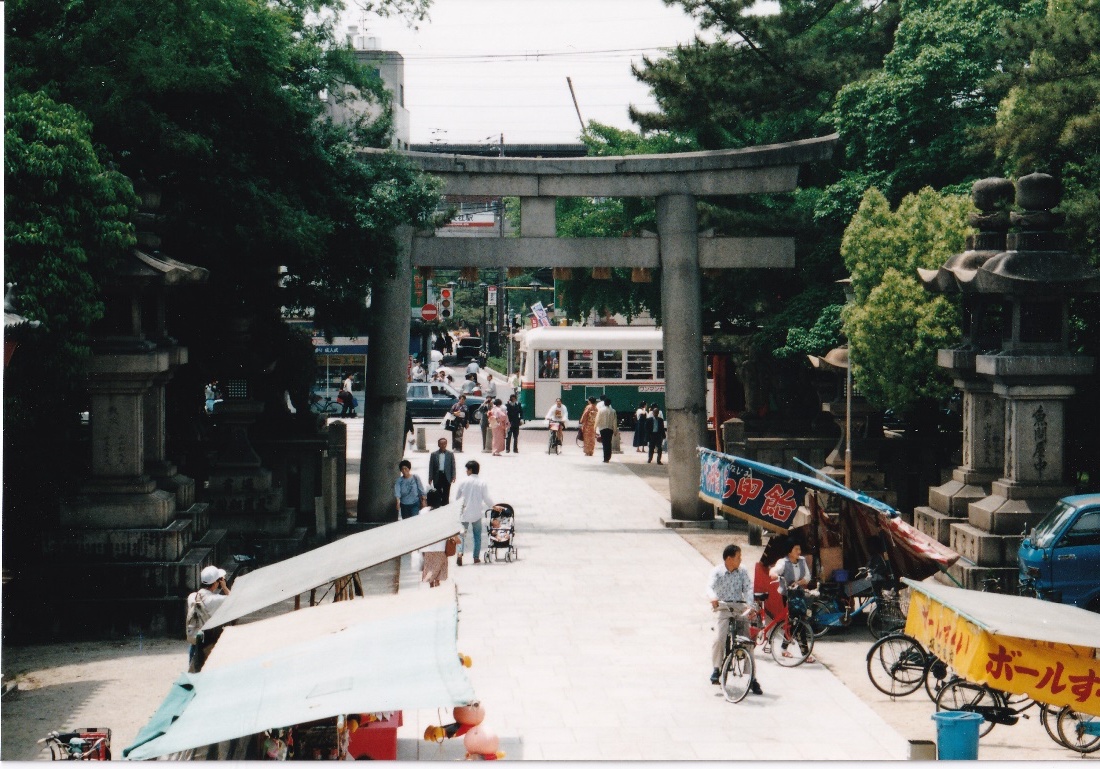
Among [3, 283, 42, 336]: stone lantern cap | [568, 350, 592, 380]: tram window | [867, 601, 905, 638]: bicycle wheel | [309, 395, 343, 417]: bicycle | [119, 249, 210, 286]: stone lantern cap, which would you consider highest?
[119, 249, 210, 286]: stone lantern cap

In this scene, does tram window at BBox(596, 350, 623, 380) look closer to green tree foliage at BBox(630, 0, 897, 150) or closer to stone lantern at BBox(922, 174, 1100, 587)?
green tree foliage at BBox(630, 0, 897, 150)

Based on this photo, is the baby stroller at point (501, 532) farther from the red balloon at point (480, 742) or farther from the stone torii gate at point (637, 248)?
the red balloon at point (480, 742)

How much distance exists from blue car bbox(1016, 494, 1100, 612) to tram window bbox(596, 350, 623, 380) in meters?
28.5

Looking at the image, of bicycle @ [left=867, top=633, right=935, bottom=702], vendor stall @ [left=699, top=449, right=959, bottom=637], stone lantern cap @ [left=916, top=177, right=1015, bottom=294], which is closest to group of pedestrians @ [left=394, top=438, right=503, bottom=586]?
vendor stall @ [left=699, top=449, right=959, bottom=637]

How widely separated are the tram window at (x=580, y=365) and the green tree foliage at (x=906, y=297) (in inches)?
875

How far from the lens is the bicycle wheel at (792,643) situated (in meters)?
15.0

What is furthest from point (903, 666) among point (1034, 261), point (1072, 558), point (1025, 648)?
point (1034, 261)

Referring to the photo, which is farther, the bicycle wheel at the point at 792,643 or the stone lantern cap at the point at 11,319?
the bicycle wheel at the point at 792,643

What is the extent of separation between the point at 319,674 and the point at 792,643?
7538 mm

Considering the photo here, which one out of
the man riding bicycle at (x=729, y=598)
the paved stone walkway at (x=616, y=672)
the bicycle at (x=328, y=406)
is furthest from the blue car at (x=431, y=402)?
the man riding bicycle at (x=729, y=598)

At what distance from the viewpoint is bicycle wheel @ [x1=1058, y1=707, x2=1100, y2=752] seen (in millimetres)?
11742

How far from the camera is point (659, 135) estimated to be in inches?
1312

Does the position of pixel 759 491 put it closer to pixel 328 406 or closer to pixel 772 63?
pixel 772 63

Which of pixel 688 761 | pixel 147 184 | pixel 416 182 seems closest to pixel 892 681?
pixel 688 761
